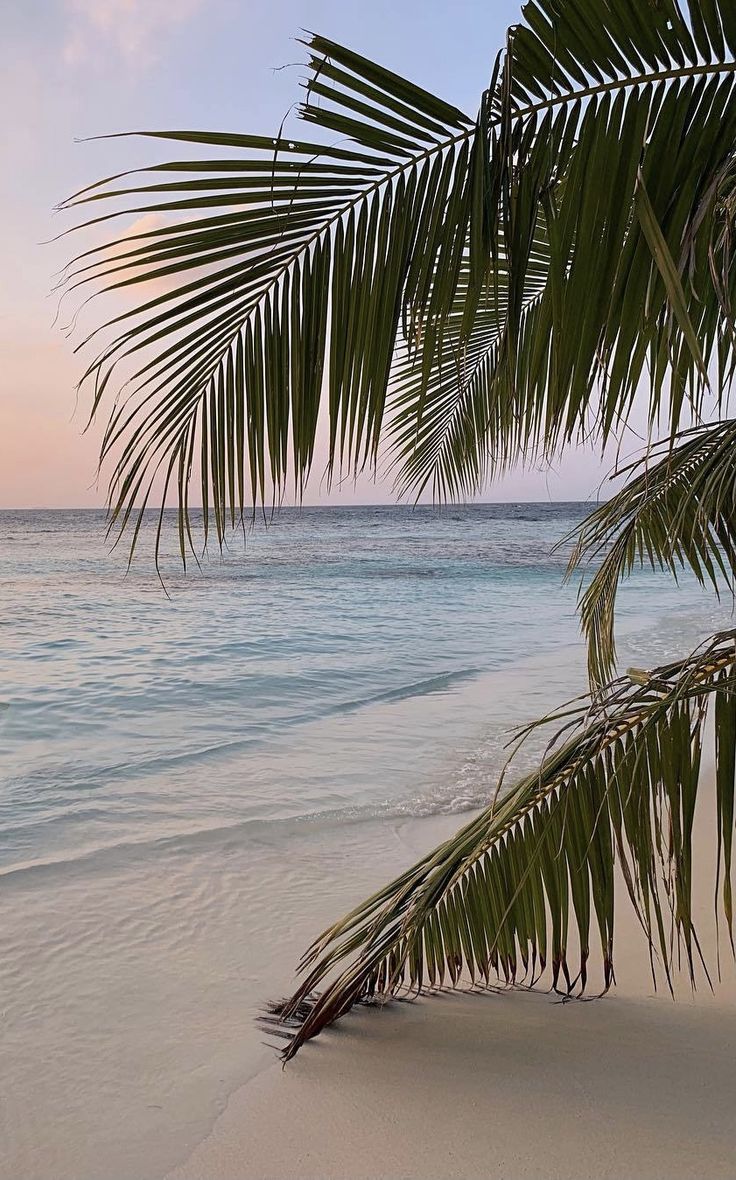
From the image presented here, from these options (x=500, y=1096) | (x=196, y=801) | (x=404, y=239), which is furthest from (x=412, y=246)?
(x=196, y=801)

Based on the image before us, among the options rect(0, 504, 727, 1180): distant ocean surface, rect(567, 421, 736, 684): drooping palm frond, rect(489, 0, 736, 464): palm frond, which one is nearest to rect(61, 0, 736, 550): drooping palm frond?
rect(489, 0, 736, 464): palm frond

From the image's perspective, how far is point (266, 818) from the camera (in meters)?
5.36

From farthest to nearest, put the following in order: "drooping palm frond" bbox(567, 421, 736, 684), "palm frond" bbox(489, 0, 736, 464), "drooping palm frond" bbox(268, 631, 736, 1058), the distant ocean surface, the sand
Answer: the distant ocean surface
the sand
"drooping palm frond" bbox(567, 421, 736, 684)
"drooping palm frond" bbox(268, 631, 736, 1058)
"palm frond" bbox(489, 0, 736, 464)

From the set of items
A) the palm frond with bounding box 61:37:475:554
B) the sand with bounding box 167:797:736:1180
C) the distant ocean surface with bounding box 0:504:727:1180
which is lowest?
the distant ocean surface with bounding box 0:504:727:1180

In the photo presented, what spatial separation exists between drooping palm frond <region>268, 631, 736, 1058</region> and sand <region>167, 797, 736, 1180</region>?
2.35 ft

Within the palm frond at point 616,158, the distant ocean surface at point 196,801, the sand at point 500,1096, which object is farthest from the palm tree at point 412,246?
the sand at point 500,1096

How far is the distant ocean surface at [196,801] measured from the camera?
2838mm

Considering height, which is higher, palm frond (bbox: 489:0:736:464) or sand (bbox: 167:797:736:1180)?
palm frond (bbox: 489:0:736:464)

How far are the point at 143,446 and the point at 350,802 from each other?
16.1 ft

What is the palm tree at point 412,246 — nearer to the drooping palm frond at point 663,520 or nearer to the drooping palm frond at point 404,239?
the drooping palm frond at point 404,239

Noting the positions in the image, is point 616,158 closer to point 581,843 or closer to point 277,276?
point 277,276

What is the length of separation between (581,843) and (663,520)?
1.11 m

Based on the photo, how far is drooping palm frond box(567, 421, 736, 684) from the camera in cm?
173

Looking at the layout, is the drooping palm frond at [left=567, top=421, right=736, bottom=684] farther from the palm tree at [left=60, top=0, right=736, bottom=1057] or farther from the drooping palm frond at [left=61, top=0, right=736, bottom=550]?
the drooping palm frond at [left=61, top=0, right=736, bottom=550]
